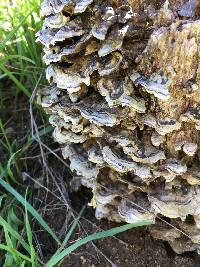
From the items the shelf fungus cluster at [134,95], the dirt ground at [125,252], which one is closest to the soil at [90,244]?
the dirt ground at [125,252]

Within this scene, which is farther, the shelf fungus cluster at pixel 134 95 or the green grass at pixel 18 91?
the green grass at pixel 18 91

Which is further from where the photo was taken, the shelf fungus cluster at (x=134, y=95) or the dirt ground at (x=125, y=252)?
the dirt ground at (x=125, y=252)

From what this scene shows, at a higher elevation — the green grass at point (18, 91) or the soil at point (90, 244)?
the green grass at point (18, 91)

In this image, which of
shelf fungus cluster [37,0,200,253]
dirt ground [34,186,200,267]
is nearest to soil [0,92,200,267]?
dirt ground [34,186,200,267]

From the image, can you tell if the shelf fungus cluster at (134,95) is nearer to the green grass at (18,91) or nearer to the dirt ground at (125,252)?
the dirt ground at (125,252)

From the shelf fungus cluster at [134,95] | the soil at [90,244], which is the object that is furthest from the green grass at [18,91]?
the shelf fungus cluster at [134,95]

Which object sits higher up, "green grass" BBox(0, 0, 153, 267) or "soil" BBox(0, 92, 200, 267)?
"green grass" BBox(0, 0, 153, 267)

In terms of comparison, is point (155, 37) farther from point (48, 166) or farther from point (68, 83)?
point (48, 166)

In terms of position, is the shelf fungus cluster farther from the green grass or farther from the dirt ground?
the green grass

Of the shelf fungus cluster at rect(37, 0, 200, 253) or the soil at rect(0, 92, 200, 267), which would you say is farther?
the soil at rect(0, 92, 200, 267)

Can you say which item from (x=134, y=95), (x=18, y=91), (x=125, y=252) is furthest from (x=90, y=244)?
(x=18, y=91)
